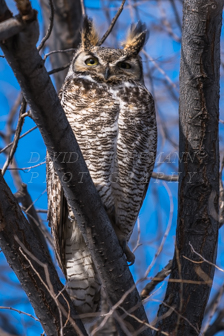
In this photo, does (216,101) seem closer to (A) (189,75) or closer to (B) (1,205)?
(A) (189,75)

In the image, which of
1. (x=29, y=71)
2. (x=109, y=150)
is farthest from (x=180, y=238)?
(x=29, y=71)

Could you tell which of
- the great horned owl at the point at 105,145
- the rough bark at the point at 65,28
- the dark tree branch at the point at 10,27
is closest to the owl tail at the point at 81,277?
the great horned owl at the point at 105,145

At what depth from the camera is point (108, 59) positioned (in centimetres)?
257

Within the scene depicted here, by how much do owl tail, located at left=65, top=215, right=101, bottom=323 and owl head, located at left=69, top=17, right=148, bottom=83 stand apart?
3.35 feet

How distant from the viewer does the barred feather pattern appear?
2234 mm

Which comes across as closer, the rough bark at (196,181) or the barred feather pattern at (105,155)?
the rough bark at (196,181)

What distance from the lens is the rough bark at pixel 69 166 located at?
3.92 ft

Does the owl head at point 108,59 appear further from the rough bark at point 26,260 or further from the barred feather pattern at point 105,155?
the rough bark at point 26,260

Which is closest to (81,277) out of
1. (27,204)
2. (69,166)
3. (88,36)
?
(27,204)

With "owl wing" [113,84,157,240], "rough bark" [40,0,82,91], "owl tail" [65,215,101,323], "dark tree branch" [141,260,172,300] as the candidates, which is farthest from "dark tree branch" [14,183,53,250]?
"rough bark" [40,0,82,91]

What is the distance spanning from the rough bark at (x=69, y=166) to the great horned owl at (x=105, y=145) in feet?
1.50

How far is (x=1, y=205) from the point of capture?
1578 mm

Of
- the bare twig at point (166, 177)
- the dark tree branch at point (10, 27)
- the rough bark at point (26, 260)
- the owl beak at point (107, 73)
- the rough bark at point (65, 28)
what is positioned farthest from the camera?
the rough bark at point (65, 28)

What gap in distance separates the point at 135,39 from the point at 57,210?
53.3 inches
